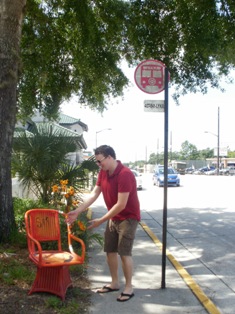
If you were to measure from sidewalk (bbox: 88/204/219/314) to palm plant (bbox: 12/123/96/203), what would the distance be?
242 cm

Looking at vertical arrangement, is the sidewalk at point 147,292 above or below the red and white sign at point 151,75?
below

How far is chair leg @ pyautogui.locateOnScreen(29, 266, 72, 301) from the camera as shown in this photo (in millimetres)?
4383

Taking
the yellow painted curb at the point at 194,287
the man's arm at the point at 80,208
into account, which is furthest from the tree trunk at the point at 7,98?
the yellow painted curb at the point at 194,287

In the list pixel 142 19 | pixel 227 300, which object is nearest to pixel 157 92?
pixel 227 300

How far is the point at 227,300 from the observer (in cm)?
473

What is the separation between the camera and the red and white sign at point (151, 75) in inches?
205

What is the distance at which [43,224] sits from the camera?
15.7 feet

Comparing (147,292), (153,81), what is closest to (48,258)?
(147,292)

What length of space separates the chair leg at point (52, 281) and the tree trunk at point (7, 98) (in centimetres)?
241

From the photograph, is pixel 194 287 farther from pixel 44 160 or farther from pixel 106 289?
pixel 44 160

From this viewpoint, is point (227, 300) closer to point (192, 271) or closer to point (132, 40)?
point (192, 271)

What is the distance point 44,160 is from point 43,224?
12.9ft

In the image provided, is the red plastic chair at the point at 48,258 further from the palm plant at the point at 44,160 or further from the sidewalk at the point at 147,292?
the palm plant at the point at 44,160

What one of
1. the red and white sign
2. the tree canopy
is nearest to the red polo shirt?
the red and white sign
